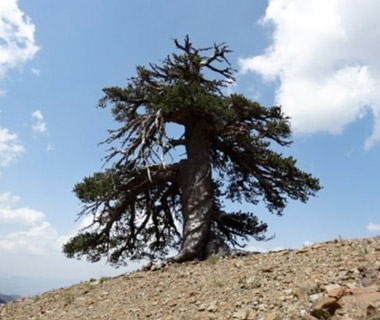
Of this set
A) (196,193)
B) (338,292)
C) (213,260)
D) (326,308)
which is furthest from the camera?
(196,193)

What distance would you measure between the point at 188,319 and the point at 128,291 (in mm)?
4168

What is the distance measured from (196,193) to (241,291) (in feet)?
26.3

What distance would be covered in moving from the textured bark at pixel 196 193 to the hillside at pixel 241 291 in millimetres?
1256

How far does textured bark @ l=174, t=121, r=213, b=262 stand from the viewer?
15492 mm

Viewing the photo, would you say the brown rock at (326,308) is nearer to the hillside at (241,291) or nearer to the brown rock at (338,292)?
the hillside at (241,291)

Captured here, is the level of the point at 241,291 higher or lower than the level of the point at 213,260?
lower

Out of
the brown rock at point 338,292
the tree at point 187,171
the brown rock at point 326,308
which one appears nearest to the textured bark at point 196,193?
the tree at point 187,171

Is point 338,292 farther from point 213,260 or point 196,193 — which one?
point 196,193

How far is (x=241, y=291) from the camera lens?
846 cm

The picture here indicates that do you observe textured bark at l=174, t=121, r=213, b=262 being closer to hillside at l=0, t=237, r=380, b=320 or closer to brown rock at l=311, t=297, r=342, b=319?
hillside at l=0, t=237, r=380, b=320

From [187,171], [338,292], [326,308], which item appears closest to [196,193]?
[187,171]

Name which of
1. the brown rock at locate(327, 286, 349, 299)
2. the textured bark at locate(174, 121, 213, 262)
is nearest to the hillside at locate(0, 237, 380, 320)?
the brown rock at locate(327, 286, 349, 299)

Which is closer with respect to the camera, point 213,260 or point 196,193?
point 213,260

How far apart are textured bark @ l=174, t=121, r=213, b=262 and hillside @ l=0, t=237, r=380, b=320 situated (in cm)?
126
